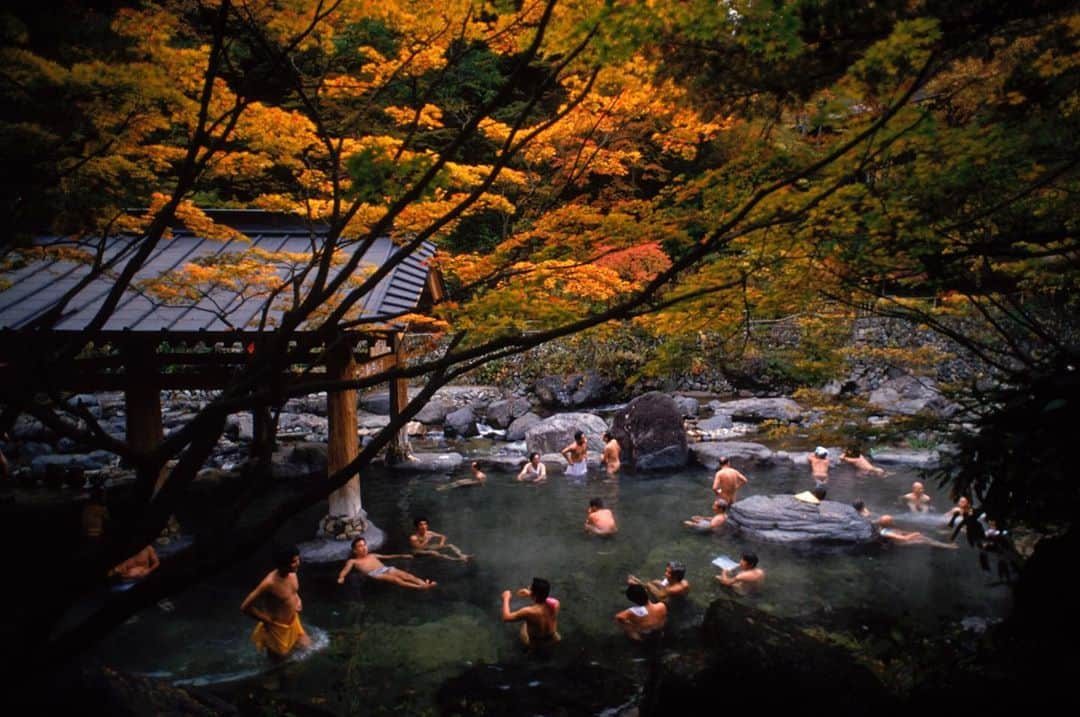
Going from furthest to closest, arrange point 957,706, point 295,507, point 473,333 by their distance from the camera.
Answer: point 473,333, point 957,706, point 295,507

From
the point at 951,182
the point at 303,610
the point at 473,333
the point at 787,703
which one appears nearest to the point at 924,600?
the point at 787,703

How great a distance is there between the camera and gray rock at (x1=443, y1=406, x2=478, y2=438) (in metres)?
17.8

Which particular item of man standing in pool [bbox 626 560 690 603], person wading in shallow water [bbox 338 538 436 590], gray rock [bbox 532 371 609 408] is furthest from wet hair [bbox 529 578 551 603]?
gray rock [bbox 532 371 609 408]

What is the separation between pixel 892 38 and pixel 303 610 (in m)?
8.46

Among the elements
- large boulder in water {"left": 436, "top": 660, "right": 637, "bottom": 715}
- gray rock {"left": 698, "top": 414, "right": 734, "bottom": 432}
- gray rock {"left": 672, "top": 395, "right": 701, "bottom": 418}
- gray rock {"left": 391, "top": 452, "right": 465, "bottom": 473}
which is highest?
gray rock {"left": 672, "top": 395, "right": 701, "bottom": 418}

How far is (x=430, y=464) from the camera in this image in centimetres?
1443

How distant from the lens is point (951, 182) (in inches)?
168

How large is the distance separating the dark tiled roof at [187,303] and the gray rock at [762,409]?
11.6 m

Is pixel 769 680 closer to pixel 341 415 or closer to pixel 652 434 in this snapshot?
pixel 341 415

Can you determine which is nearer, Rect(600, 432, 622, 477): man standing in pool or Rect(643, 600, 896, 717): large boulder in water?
Rect(643, 600, 896, 717): large boulder in water

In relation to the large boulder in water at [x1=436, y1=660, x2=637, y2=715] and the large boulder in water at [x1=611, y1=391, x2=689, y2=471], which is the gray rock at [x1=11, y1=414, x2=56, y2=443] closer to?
the large boulder in water at [x1=611, y1=391, x2=689, y2=471]

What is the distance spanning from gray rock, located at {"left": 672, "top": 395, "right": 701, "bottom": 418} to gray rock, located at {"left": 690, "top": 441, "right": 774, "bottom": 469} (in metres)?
3.48

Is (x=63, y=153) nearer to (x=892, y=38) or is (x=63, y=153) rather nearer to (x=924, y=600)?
(x=892, y=38)

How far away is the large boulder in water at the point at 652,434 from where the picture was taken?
14.4 metres
